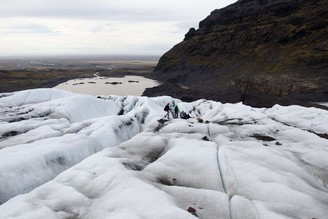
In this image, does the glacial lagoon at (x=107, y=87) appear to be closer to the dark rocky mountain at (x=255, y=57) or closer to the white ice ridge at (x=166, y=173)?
the dark rocky mountain at (x=255, y=57)

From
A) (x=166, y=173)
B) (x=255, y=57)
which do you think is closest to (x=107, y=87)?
(x=255, y=57)

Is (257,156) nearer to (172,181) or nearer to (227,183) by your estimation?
(227,183)

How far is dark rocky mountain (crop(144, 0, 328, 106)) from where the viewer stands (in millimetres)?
64125

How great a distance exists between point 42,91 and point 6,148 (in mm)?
20608

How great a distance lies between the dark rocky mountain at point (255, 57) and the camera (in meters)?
64.1

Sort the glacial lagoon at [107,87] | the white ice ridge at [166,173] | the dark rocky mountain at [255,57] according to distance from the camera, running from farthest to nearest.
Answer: the glacial lagoon at [107,87], the dark rocky mountain at [255,57], the white ice ridge at [166,173]

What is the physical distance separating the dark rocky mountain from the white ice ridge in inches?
1462

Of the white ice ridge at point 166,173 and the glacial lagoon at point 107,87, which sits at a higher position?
the white ice ridge at point 166,173

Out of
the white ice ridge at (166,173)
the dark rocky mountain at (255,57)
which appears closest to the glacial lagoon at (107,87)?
the dark rocky mountain at (255,57)

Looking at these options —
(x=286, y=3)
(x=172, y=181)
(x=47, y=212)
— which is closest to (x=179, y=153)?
(x=172, y=181)

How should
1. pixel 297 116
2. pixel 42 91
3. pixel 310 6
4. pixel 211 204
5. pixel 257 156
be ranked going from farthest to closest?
pixel 310 6 < pixel 42 91 < pixel 297 116 < pixel 257 156 < pixel 211 204

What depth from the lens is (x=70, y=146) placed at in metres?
19.1

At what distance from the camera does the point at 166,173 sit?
11.8 meters

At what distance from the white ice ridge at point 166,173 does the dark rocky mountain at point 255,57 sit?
3714 centimetres
